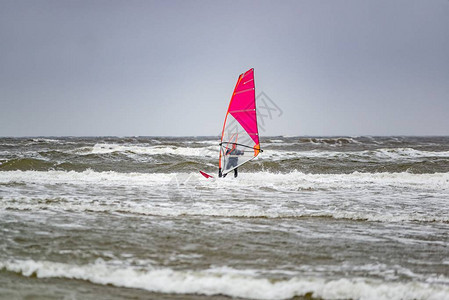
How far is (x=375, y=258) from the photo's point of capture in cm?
401

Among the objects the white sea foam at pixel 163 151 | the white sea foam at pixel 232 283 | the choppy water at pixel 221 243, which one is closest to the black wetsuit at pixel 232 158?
the choppy water at pixel 221 243

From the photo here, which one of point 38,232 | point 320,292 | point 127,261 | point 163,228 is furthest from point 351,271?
point 38,232

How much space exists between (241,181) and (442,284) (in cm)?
808

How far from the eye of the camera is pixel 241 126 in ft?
36.4

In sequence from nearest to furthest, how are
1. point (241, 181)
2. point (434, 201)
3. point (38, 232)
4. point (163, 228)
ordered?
point (38, 232), point (163, 228), point (434, 201), point (241, 181)

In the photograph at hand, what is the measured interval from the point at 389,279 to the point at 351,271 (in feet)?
1.15

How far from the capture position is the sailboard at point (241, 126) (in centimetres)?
1072

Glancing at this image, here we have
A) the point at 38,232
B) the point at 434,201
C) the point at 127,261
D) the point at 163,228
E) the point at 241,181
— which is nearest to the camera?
the point at 127,261

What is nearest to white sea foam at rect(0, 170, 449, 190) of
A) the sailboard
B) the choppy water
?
the sailboard

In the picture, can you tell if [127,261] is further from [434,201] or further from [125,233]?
[434,201]

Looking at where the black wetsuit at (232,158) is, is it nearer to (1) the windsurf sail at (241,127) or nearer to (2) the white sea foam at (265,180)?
(1) the windsurf sail at (241,127)

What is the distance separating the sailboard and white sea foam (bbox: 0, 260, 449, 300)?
740 centimetres

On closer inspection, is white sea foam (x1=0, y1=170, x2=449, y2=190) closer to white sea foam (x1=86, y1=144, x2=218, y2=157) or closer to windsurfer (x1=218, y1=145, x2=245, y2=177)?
windsurfer (x1=218, y1=145, x2=245, y2=177)

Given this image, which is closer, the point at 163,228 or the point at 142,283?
the point at 142,283
